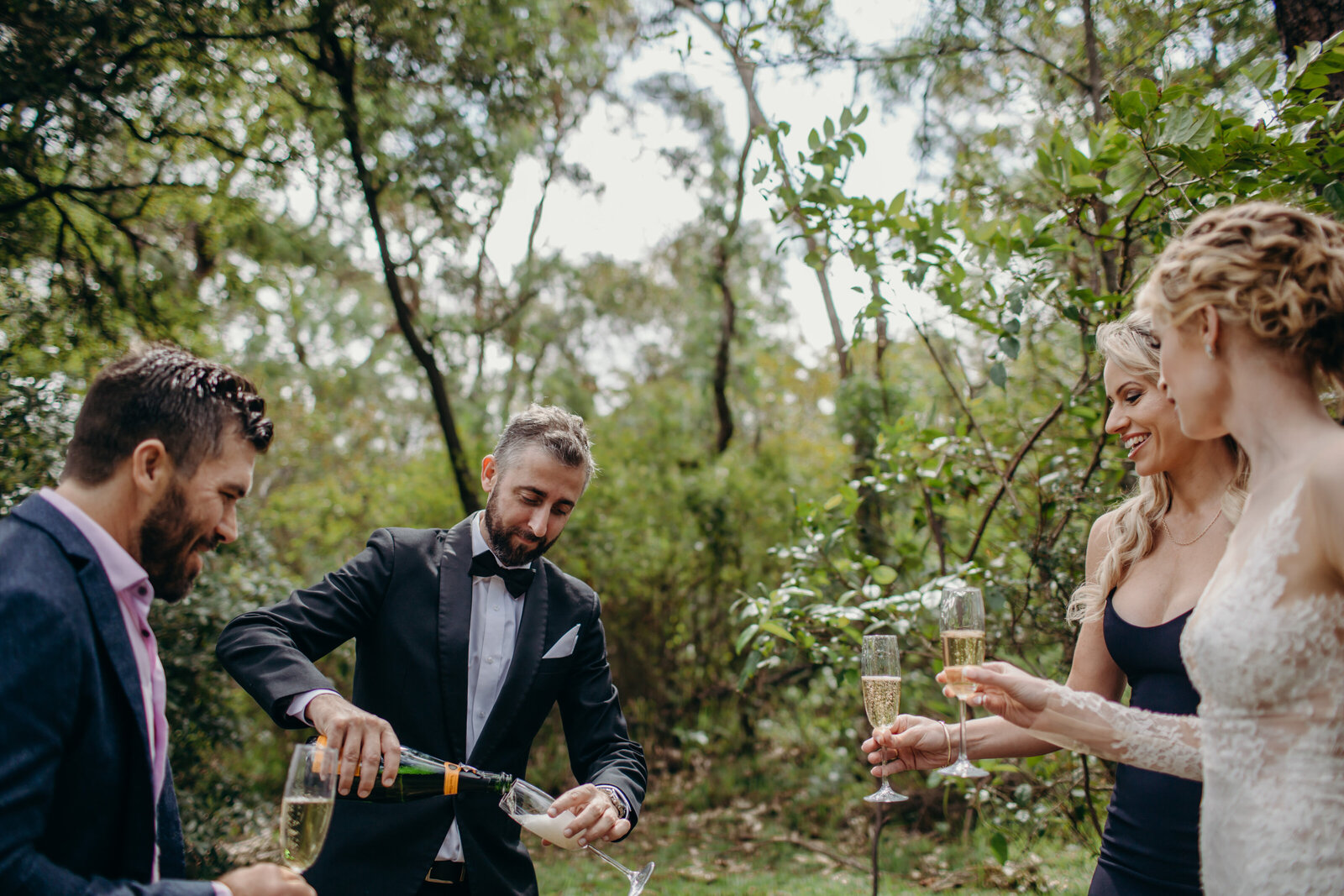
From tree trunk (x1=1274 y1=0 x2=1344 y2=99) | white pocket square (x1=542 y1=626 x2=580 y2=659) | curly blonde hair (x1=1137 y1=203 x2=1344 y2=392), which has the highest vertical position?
tree trunk (x1=1274 y1=0 x2=1344 y2=99)

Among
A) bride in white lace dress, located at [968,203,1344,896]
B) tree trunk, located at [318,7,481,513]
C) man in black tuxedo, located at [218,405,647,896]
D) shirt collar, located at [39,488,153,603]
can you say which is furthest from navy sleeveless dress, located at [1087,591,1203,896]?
tree trunk, located at [318,7,481,513]

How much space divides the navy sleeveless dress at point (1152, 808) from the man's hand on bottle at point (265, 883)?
183 centimetres

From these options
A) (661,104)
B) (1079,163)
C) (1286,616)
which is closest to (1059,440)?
(1079,163)

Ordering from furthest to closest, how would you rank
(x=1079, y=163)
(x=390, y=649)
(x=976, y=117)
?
(x=976, y=117) < (x=1079, y=163) < (x=390, y=649)

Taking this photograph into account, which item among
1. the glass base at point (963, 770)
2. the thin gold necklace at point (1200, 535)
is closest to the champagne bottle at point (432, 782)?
the glass base at point (963, 770)

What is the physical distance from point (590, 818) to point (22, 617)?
1.36 m

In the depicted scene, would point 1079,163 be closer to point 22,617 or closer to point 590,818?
point 590,818

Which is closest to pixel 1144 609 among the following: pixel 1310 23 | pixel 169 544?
pixel 169 544

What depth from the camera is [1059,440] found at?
14.1 feet

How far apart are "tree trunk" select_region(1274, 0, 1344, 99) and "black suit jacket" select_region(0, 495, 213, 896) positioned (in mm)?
3776

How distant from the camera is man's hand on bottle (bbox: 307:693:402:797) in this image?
1801 millimetres

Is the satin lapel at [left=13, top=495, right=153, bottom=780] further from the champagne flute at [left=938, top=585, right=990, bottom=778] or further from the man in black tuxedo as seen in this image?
the champagne flute at [left=938, top=585, right=990, bottom=778]

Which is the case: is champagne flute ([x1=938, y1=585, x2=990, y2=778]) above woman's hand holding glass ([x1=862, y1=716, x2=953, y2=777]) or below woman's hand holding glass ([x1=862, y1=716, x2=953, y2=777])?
above

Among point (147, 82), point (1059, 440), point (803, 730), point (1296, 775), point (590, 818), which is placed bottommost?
point (803, 730)
